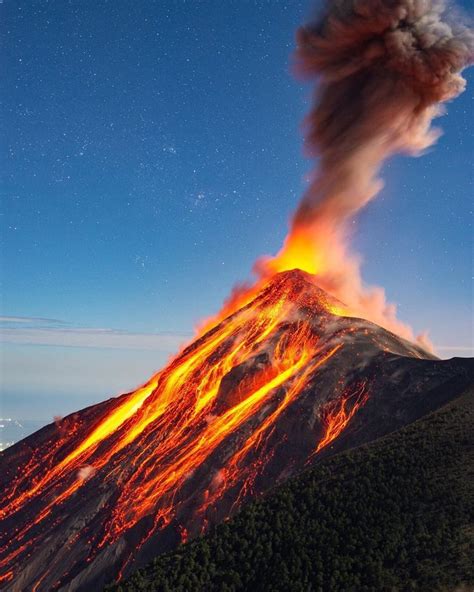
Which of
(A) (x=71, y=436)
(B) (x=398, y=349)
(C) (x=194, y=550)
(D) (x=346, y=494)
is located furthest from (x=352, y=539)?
(A) (x=71, y=436)

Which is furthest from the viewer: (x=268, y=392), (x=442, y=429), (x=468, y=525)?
(x=268, y=392)

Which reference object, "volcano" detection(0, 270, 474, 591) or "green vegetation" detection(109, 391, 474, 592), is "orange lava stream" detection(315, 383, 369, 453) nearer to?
"volcano" detection(0, 270, 474, 591)

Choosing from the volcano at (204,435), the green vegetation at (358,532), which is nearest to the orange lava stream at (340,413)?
the volcano at (204,435)

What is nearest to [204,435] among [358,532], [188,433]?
[188,433]

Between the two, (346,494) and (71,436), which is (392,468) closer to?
(346,494)

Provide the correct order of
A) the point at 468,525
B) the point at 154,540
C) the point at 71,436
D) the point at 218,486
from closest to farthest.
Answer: the point at 468,525
the point at 154,540
the point at 218,486
the point at 71,436
